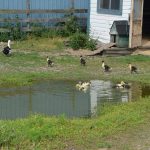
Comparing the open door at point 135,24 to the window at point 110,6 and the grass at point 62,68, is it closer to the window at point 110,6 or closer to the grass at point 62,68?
the grass at point 62,68

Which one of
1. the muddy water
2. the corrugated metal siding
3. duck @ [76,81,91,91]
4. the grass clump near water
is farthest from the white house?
the grass clump near water

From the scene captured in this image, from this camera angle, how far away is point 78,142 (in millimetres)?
9797

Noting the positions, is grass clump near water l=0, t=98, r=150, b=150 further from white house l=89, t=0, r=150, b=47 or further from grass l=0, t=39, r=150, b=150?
white house l=89, t=0, r=150, b=47

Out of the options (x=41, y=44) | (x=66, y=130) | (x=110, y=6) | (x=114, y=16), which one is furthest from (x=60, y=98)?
(x=110, y=6)

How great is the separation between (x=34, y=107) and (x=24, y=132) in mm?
3665

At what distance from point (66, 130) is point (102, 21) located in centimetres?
1512

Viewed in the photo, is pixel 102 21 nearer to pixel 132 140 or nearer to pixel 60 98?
pixel 60 98

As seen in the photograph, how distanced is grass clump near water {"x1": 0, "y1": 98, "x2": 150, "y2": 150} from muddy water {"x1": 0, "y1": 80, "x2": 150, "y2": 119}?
54.4 inches

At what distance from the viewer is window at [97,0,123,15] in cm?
2419

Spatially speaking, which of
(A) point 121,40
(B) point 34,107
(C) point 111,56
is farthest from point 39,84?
(A) point 121,40

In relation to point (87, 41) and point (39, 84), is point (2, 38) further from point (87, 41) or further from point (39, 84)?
point (39, 84)

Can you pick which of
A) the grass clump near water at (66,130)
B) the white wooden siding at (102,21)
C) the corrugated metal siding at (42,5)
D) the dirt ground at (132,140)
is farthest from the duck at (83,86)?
the corrugated metal siding at (42,5)

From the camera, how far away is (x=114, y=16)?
24.4m

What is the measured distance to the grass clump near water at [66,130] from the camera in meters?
9.53
